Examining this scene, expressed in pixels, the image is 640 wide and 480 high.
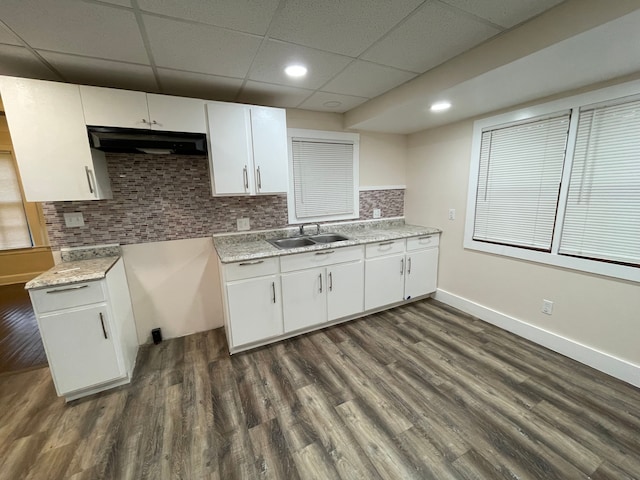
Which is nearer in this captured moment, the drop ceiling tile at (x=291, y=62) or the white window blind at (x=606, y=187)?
the drop ceiling tile at (x=291, y=62)

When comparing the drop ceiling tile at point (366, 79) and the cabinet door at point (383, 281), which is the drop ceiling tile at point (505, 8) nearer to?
the drop ceiling tile at point (366, 79)

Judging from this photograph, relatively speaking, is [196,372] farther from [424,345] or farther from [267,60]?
[267,60]

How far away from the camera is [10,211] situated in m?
4.09

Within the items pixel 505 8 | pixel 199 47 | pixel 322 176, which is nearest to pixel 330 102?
pixel 322 176

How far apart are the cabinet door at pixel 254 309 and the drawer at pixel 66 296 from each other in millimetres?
874

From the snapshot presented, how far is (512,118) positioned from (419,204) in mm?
1333

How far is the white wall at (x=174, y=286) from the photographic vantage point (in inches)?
97.0

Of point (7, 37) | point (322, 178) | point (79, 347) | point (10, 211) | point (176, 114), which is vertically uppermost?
point (7, 37)

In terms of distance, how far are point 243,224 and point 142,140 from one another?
1.13 m

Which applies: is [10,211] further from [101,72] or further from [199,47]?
[199,47]

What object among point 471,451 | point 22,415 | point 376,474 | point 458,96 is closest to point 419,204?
point 458,96

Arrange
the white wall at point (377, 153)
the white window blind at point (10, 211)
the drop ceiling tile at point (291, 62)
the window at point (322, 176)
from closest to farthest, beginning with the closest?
the drop ceiling tile at point (291, 62) < the window at point (322, 176) < the white wall at point (377, 153) < the white window blind at point (10, 211)

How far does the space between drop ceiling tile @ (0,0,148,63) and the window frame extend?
2.89 meters

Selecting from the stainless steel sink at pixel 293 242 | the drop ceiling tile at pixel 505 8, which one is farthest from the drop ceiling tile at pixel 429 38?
the stainless steel sink at pixel 293 242
